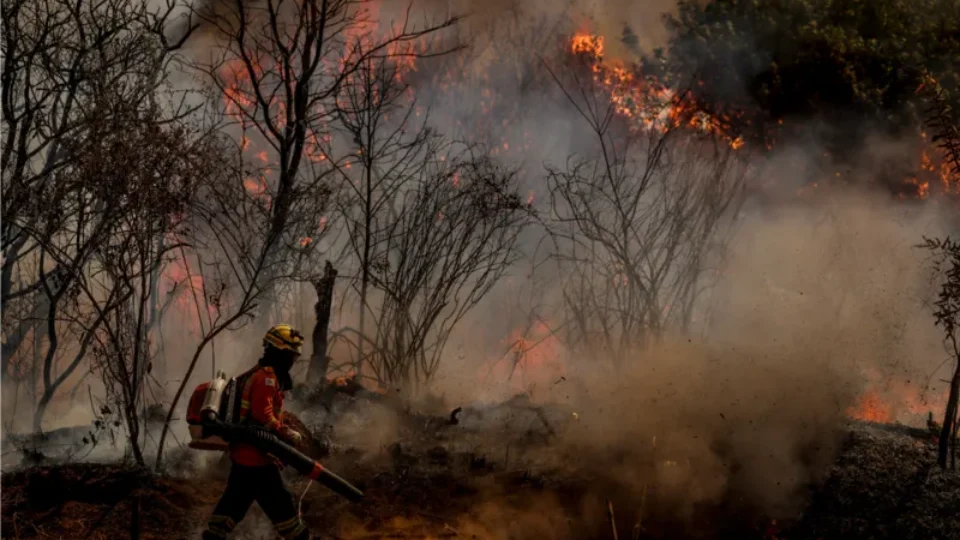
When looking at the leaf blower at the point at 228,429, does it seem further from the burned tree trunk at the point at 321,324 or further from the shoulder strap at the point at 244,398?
the burned tree trunk at the point at 321,324

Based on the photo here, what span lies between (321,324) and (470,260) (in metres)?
2.56

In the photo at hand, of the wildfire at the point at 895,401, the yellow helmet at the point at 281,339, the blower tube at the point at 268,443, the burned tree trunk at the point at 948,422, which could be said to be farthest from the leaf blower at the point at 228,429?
the wildfire at the point at 895,401

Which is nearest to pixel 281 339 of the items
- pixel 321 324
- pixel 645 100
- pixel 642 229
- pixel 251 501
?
pixel 251 501

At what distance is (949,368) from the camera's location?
1730 cm

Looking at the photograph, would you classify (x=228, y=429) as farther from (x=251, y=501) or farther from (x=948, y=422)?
(x=948, y=422)

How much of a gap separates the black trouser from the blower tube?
220 mm

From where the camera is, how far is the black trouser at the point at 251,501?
673 centimetres

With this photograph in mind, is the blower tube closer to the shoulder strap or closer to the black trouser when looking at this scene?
the shoulder strap

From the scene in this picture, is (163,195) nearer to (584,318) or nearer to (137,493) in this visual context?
(137,493)

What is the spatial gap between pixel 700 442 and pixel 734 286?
867 centimetres

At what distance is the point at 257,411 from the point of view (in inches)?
263

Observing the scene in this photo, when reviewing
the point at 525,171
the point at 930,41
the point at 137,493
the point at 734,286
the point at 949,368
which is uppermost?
the point at 930,41

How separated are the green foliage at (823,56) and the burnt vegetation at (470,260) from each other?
0.20 feet

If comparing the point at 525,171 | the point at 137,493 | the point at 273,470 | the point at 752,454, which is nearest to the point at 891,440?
the point at 752,454
